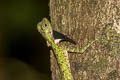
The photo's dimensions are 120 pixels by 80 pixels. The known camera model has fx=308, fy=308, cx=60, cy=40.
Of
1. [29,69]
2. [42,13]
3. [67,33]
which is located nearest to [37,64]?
[29,69]

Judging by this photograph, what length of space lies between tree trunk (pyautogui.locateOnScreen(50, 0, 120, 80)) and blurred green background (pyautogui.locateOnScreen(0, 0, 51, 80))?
5012 mm

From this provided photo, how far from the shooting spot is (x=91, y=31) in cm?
316

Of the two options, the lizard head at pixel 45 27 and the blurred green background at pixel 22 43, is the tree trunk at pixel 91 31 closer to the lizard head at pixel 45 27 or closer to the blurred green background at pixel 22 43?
the lizard head at pixel 45 27

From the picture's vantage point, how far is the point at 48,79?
8227 millimetres

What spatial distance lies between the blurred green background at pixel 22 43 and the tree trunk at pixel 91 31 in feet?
16.4

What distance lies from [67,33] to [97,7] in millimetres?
450

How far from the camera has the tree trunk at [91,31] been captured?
3.09 m

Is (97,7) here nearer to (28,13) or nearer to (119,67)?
(119,67)

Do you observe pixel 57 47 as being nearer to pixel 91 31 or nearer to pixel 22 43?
pixel 91 31

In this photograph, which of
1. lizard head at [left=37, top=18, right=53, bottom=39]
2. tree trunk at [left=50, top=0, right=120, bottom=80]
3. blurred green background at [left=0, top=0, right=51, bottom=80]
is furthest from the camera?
blurred green background at [left=0, top=0, right=51, bottom=80]

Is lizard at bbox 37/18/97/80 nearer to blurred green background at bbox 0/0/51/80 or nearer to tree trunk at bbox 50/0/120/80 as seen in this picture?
tree trunk at bbox 50/0/120/80

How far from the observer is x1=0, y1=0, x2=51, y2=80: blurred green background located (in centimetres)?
838

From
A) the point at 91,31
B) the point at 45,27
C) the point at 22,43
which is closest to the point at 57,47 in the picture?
the point at 45,27

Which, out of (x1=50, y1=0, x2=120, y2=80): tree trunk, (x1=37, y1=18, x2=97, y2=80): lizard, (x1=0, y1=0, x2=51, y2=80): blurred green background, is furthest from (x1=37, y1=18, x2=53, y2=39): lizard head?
(x1=0, y1=0, x2=51, y2=80): blurred green background
